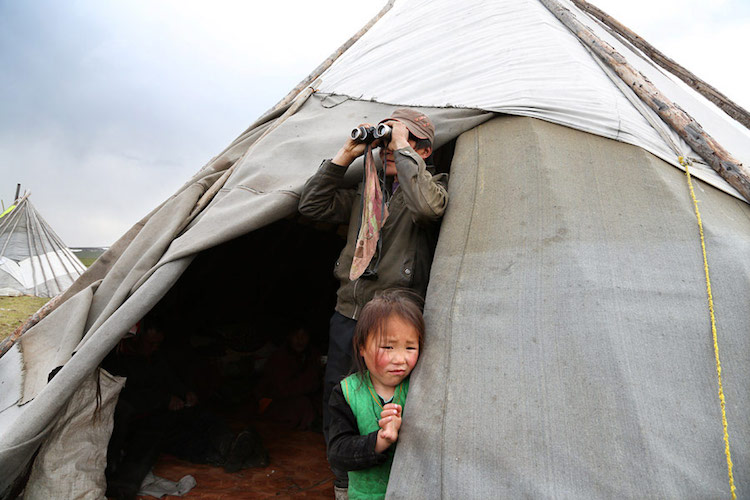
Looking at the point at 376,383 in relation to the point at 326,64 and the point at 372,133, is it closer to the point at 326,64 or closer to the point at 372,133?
the point at 372,133

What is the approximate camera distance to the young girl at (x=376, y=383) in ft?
4.84

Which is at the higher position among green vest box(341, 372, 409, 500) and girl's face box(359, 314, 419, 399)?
girl's face box(359, 314, 419, 399)

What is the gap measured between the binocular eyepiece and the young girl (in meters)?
0.65

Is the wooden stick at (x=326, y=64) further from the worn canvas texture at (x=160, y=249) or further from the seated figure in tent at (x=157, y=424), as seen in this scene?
the seated figure in tent at (x=157, y=424)

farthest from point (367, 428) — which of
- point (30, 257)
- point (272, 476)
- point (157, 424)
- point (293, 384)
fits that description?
point (30, 257)

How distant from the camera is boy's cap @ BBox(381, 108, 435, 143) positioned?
6.35ft

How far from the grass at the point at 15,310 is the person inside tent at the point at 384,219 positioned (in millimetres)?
5457

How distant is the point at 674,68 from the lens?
3.67 m

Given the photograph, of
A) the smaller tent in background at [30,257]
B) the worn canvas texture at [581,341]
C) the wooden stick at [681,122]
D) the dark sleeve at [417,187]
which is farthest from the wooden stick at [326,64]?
the smaller tent in background at [30,257]

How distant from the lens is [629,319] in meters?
1.37

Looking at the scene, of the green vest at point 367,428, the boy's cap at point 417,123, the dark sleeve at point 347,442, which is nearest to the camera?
the dark sleeve at point 347,442

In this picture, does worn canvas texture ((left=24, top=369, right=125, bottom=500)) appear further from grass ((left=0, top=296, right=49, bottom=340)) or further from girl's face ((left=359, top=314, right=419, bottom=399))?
grass ((left=0, top=296, right=49, bottom=340))

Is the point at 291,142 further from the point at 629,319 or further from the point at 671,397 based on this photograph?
the point at 671,397

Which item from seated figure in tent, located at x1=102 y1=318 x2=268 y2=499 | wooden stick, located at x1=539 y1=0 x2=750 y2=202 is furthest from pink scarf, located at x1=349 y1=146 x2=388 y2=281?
seated figure in tent, located at x1=102 y1=318 x2=268 y2=499
